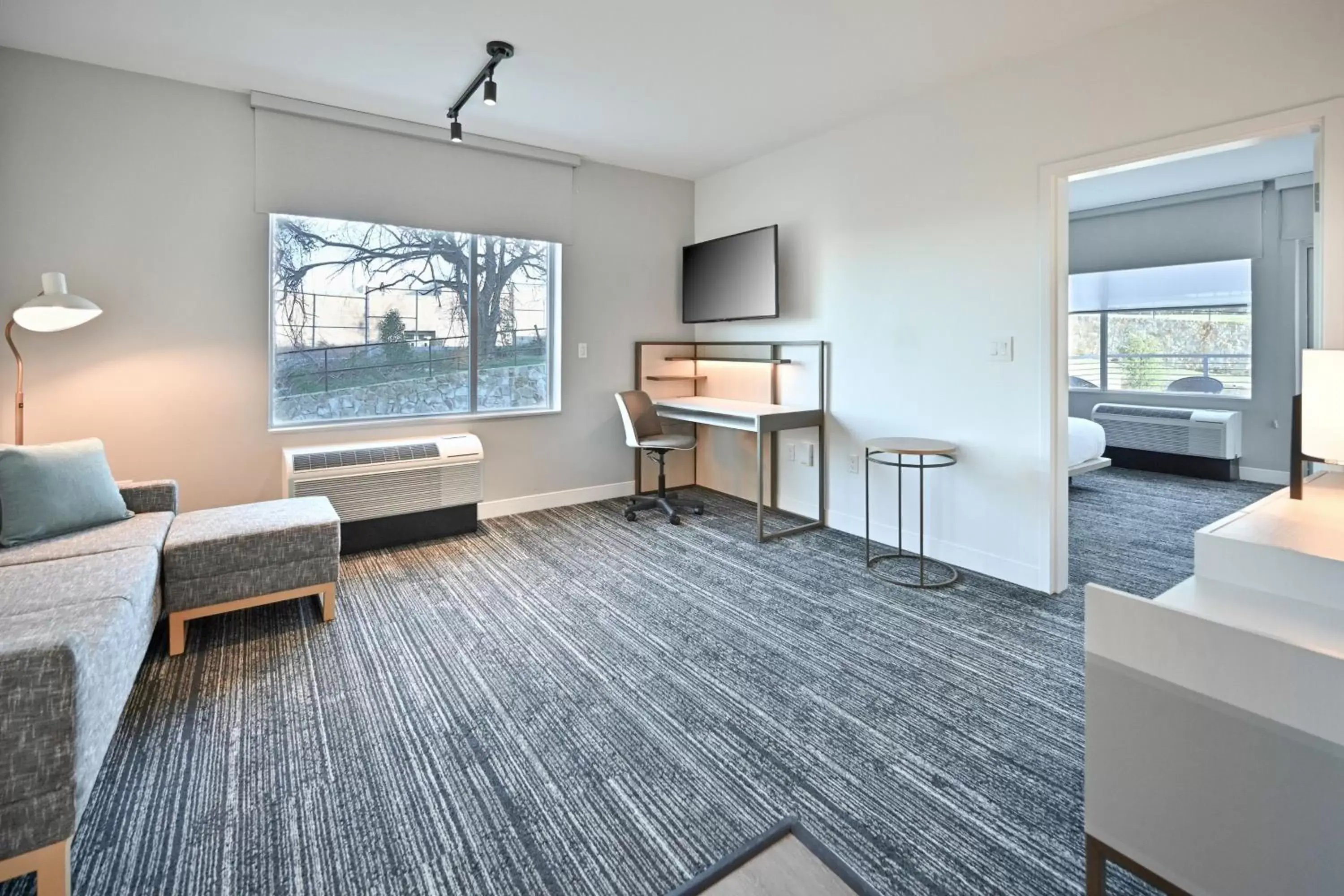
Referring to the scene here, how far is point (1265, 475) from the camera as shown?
564 cm

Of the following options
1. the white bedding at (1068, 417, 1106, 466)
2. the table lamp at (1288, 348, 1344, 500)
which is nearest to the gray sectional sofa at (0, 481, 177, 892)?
the table lamp at (1288, 348, 1344, 500)

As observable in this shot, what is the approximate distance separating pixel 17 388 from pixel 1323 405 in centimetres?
503

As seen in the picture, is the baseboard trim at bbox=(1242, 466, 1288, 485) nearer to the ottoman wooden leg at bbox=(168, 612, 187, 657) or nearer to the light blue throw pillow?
the ottoman wooden leg at bbox=(168, 612, 187, 657)

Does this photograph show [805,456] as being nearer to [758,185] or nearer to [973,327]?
[973,327]

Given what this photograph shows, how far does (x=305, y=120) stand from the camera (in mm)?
3723

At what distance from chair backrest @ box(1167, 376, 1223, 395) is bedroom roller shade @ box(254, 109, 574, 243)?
587 centimetres

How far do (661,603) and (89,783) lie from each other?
2.07 metres

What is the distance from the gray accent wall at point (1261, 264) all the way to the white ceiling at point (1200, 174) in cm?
20

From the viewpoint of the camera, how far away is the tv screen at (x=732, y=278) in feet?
14.6

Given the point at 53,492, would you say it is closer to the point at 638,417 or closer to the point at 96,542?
the point at 96,542

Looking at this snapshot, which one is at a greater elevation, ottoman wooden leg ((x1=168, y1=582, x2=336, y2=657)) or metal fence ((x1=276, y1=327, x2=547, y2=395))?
metal fence ((x1=276, y1=327, x2=547, y2=395))

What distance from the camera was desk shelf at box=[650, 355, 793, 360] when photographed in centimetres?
466

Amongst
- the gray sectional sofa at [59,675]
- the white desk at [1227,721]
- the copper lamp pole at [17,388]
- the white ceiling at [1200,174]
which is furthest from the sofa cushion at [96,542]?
the white ceiling at [1200,174]

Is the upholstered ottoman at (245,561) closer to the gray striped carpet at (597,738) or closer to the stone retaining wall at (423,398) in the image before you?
the gray striped carpet at (597,738)
